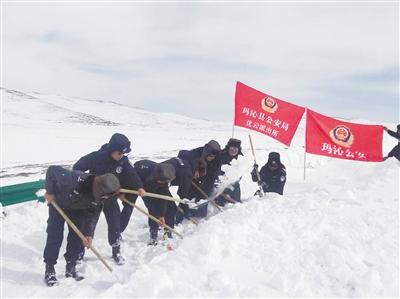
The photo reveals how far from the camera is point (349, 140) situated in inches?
417

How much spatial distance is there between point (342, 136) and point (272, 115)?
1.86 meters

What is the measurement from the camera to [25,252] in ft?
20.3

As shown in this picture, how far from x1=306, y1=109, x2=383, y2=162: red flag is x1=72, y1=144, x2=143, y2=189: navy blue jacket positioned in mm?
6143

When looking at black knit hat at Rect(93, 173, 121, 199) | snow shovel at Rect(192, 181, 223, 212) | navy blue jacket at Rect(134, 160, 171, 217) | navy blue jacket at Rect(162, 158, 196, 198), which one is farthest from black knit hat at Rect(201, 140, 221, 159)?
black knit hat at Rect(93, 173, 121, 199)

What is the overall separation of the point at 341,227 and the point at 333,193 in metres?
1.49

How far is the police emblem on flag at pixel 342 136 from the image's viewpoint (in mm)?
10594

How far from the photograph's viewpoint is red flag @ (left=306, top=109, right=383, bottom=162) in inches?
418

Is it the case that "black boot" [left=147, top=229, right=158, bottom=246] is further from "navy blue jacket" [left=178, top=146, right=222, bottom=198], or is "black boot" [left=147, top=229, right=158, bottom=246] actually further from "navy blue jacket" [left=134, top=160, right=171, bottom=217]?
"navy blue jacket" [left=178, top=146, right=222, bottom=198]

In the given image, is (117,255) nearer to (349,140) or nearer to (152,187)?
(152,187)

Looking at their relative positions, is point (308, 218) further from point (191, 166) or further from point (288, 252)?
point (191, 166)

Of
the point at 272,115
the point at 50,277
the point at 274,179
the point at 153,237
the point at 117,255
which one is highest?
the point at 272,115

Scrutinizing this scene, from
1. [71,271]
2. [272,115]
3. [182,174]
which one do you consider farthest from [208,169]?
[272,115]

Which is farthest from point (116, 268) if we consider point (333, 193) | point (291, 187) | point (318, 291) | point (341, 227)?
point (291, 187)

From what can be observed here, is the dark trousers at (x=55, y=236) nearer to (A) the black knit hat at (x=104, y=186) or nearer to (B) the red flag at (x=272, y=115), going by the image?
(A) the black knit hat at (x=104, y=186)
